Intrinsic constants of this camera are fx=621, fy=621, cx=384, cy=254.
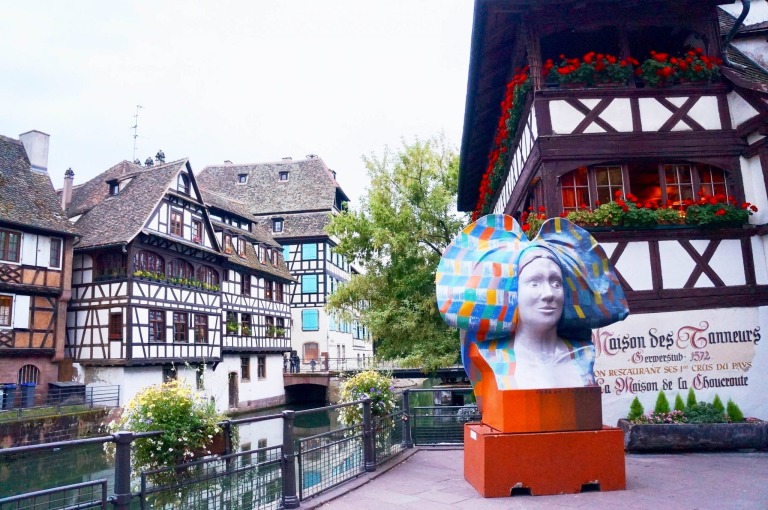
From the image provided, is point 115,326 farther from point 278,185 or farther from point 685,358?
point 278,185

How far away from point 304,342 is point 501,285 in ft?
121

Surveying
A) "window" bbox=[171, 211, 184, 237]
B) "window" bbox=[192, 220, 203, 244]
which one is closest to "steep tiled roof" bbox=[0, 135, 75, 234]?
"window" bbox=[171, 211, 184, 237]

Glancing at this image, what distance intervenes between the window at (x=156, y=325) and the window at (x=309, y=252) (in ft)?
58.5

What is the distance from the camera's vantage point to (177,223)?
27703mm

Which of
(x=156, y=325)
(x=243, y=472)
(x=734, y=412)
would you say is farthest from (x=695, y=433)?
(x=156, y=325)

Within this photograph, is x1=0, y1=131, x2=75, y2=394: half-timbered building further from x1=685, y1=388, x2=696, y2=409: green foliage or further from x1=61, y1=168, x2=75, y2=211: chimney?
x1=685, y1=388, x2=696, y2=409: green foliage

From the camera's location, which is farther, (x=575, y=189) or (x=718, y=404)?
(x=575, y=189)

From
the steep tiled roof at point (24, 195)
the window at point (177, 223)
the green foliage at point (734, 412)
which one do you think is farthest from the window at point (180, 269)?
the green foliage at point (734, 412)

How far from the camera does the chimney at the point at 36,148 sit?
2689 cm

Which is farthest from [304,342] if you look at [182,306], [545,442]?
[545,442]

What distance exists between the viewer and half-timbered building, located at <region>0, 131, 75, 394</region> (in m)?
22.1

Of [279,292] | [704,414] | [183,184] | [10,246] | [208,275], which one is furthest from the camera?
[279,292]

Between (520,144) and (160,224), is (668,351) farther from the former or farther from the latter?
(160,224)

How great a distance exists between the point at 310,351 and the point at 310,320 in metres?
2.14
